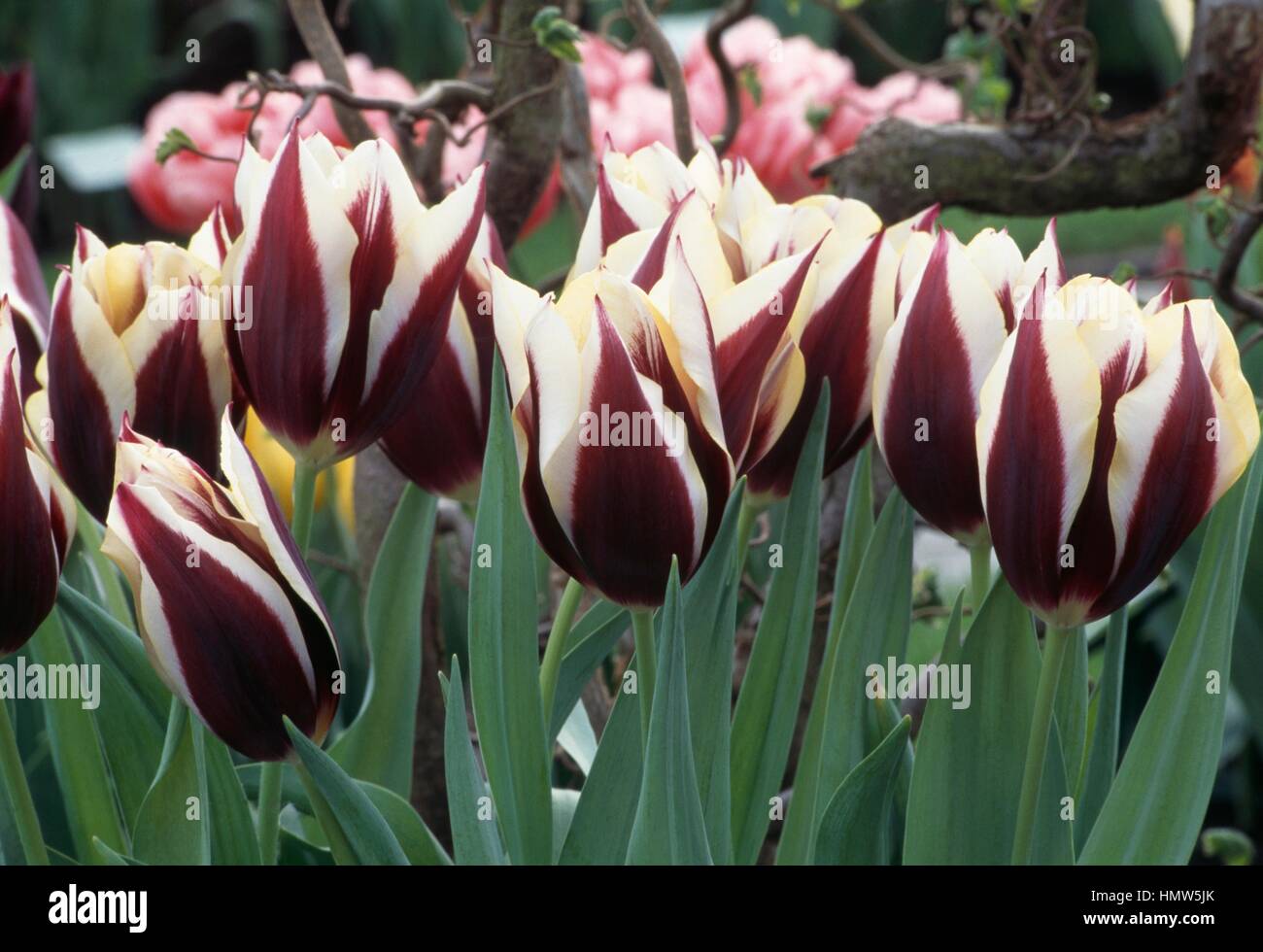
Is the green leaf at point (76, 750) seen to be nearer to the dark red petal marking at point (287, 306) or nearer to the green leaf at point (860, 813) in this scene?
the dark red petal marking at point (287, 306)

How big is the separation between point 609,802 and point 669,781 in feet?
0.22

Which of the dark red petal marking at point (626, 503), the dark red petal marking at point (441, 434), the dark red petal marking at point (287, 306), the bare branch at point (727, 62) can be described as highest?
the bare branch at point (727, 62)

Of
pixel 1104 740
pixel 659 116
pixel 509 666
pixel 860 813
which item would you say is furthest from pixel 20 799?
pixel 659 116

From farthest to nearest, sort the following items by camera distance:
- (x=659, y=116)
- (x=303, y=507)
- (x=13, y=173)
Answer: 1. (x=659, y=116)
2. (x=13, y=173)
3. (x=303, y=507)

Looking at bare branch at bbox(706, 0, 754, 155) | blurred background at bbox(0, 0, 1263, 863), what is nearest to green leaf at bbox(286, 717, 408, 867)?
bare branch at bbox(706, 0, 754, 155)

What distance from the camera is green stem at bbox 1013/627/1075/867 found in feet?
1.42

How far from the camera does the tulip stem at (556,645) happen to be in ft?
1.62

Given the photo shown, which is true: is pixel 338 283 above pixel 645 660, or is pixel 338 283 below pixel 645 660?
above

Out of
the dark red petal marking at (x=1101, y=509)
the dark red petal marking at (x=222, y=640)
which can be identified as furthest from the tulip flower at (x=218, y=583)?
the dark red petal marking at (x=1101, y=509)

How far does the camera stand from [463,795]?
1.57 ft

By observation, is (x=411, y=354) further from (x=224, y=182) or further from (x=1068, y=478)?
(x=224, y=182)

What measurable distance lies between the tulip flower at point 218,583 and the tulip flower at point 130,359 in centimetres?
7

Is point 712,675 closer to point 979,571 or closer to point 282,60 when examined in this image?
point 979,571

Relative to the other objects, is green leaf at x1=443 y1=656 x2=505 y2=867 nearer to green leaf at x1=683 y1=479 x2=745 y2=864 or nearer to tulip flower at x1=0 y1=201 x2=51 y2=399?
green leaf at x1=683 y1=479 x2=745 y2=864
